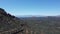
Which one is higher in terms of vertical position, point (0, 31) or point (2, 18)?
point (2, 18)

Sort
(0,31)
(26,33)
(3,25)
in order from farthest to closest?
1. (26,33)
2. (3,25)
3. (0,31)

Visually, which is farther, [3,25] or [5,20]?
[5,20]

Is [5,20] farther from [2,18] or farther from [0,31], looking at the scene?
[0,31]

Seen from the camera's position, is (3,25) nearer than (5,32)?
No

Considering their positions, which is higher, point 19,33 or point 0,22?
point 0,22

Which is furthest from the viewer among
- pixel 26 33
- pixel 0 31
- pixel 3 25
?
pixel 26 33

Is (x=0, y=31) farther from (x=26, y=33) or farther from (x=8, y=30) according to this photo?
(x=26, y=33)

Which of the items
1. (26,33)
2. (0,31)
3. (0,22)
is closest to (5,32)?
(0,31)

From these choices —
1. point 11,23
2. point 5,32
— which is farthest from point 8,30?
point 11,23
